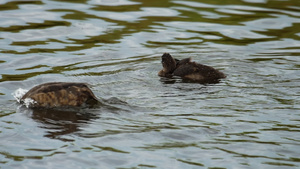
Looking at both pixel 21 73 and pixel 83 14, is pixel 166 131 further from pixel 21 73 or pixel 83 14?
pixel 83 14

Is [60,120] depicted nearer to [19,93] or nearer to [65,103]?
[65,103]

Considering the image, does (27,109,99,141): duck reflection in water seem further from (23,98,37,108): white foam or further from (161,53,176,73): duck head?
(161,53,176,73): duck head

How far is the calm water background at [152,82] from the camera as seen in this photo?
8195 mm

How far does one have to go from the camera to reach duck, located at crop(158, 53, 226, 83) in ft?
39.6

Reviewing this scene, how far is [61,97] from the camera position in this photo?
10.4 metres

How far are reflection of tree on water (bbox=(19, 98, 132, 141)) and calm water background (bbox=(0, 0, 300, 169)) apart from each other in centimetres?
2

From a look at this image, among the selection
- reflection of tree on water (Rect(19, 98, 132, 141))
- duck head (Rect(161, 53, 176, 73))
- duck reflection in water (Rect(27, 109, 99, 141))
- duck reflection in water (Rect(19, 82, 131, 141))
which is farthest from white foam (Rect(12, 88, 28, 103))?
duck head (Rect(161, 53, 176, 73))

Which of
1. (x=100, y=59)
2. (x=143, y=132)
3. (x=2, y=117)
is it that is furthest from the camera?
(x=100, y=59)

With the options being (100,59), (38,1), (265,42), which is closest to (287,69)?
(265,42)

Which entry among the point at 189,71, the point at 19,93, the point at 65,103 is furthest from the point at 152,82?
the point at 19,93

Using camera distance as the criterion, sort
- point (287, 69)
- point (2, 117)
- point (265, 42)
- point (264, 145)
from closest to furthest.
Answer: point (264, 145), point (2, 117), point (287, 69), point (265, 42)

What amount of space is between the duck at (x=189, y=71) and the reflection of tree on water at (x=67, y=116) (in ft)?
7.95

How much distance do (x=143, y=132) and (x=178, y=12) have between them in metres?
9.77

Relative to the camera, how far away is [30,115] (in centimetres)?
991
